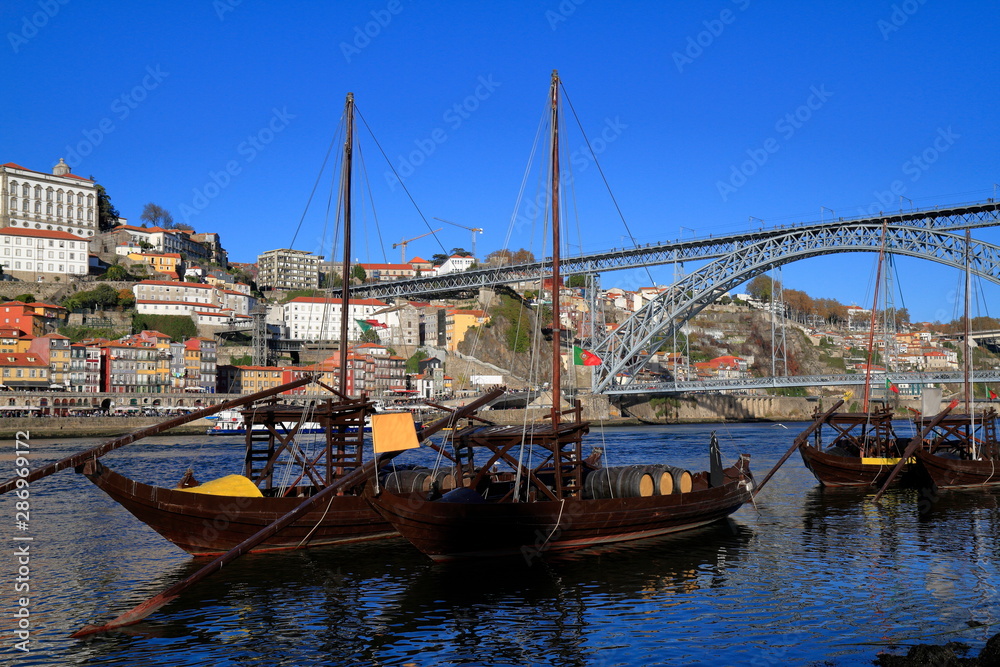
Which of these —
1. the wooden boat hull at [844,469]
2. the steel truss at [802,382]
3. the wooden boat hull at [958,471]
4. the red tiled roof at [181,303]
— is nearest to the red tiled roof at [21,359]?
the red tiled roof at [181,303]

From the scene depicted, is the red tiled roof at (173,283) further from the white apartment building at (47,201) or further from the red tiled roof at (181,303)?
the white apartment building at (47,201)

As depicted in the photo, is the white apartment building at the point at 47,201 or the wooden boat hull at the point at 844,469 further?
the white apartment building at the point at 47,201

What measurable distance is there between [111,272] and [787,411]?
280ft

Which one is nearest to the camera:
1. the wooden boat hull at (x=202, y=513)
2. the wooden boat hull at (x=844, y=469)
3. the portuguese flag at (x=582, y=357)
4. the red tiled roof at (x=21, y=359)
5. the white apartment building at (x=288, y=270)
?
the wooden boat hull at (x=202, y=513)

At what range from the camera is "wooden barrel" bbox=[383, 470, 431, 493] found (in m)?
19.5

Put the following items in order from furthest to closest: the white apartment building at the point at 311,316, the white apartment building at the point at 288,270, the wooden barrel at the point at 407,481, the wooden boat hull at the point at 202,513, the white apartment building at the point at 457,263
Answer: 1. the white apartment building at the point at 457,263
2. the white apartment building at the point at 288,270
3. the white apartment building at the point at 311,316
4. the wooden barrel at the point at 407,481
5. the wooden boat hull at the point at 202,513

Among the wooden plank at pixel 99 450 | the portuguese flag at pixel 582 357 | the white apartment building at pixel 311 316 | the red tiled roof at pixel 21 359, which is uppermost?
the white apartment building at pixel 311 316

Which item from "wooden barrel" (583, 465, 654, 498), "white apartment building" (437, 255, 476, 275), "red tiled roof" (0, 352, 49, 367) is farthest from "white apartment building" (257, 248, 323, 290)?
"wooden barrel" (583, 465, 654, 498)

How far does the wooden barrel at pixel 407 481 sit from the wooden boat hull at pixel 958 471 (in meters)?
17.9

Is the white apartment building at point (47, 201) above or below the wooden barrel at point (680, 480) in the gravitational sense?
above

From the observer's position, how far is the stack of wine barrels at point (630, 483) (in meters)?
19.0

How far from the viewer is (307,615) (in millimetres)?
13672

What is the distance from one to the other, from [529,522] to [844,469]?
1697cm

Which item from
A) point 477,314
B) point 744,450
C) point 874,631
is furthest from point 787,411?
point 874,631
